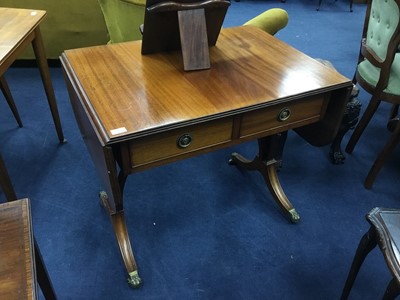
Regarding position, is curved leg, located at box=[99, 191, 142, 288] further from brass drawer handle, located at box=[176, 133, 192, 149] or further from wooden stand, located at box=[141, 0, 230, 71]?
wooden stand, located at box=[141, 0, 230, 71]

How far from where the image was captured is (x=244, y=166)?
1.75 m

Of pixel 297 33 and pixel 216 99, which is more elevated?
pixel 216 99

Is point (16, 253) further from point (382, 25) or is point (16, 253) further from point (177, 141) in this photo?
point (382, 25)

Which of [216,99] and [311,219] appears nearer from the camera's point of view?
[216,99]

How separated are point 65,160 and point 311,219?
4.15 feet

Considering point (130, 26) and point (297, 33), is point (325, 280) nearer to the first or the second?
point (130, 26)

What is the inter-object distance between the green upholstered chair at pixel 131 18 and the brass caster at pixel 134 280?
115cm

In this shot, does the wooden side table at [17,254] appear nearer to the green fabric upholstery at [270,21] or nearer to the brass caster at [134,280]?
the brass caster at [134,280]

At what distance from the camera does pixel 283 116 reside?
109cm

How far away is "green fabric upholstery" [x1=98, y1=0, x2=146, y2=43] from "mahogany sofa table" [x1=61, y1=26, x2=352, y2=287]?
1.53 ft

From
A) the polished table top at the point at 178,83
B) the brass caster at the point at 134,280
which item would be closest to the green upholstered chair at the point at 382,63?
the polished table top at the point at 178,83

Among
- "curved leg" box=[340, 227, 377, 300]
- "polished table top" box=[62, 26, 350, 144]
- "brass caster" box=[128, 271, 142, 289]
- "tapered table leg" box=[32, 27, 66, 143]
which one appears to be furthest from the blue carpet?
"polished table top" box=[62, 26, 350, 144]

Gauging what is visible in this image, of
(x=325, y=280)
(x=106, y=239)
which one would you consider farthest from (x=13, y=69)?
(x=325, y=280)

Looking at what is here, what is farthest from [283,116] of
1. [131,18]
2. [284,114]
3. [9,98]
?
[9,98]
